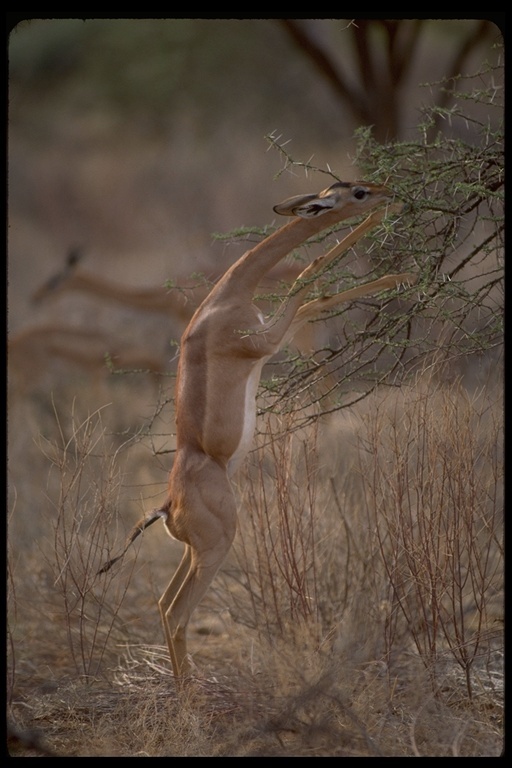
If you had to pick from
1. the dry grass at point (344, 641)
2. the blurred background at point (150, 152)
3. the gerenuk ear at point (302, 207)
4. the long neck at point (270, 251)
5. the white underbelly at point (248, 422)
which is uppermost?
the blurred background at point (150, 152)

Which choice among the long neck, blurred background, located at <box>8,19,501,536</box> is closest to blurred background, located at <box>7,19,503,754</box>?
blurred background, located at <box>8,19,501,536</box>

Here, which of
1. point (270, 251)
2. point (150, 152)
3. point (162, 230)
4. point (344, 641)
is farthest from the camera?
point (150, 152)

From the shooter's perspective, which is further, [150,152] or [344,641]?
[150,152]

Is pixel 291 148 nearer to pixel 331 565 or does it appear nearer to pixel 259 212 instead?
pixel 259 212

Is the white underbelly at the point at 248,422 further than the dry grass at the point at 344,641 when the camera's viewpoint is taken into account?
Yes

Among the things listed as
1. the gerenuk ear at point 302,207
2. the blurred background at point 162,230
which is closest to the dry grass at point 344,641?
the blurred background at point 162,230

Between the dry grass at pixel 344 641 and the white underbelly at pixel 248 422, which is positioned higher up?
the white underbelly at pixel 248 422

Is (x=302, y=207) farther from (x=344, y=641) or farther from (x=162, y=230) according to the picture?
(x=162, y=230)

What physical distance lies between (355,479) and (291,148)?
37.2 ft

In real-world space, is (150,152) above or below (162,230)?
above

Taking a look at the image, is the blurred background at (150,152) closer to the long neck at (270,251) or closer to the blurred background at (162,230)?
the blurred background at (162,230)

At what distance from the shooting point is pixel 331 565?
5066 millimetres

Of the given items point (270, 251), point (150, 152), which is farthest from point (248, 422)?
point (150, 152)

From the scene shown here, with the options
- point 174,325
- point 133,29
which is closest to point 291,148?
point 133,29
